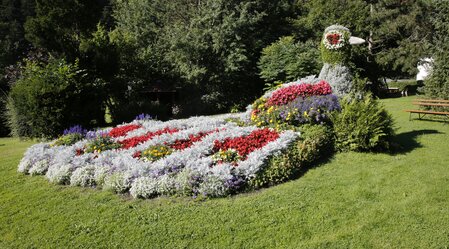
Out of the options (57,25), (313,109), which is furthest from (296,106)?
(57,25)

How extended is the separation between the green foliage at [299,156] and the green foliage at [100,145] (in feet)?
13.6

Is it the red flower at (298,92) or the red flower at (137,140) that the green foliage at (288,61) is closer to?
the red flower at (298,92)

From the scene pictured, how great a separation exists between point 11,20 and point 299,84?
1679 inches

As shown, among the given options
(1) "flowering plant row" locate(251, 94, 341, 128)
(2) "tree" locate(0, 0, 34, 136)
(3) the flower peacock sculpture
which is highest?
(2) "tree" locate(0, 0, 34, 136)

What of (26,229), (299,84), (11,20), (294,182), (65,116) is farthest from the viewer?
(11,20)

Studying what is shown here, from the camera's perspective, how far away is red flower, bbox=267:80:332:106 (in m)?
8.51

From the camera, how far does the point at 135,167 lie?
6.41m

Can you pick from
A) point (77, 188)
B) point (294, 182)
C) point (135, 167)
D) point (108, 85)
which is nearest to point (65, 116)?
point (108, 85)

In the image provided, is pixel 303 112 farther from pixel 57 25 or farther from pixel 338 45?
pixel 57 25

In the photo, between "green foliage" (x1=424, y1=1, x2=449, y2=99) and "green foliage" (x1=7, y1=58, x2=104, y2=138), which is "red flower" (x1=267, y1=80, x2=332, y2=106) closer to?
"green foliage" (x1=424, y1=1, x2=449, y2=99)

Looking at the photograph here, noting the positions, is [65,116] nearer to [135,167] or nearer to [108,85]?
[108,85]

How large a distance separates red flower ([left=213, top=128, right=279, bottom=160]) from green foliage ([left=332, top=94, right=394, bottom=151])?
1458mm

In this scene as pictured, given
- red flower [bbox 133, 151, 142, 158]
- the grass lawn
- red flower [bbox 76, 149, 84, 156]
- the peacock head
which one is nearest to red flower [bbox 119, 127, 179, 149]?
red flower [bbox 133, 151, 142, 158]

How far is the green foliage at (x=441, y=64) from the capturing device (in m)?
11.7
